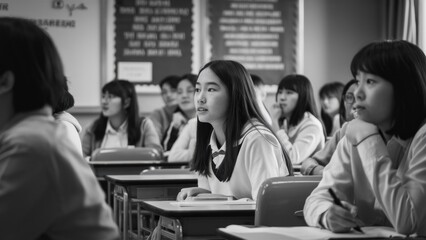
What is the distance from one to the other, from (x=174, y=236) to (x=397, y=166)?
950 millimetres

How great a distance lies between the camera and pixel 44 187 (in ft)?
4.67

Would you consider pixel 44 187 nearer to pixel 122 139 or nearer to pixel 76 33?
pixel 122 139

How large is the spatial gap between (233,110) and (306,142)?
2.78 meters

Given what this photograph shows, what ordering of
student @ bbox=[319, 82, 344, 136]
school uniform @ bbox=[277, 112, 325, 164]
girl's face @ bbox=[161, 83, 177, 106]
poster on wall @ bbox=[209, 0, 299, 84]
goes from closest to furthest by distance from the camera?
1. school uniform @ bbox=[277, 112, 325, 164]
2. girl's face @ bbox=[161, 83, 177, 106]
3. student @ bbox=[319, 82, 344, 136]
4. poster on wall @ bbox=[209, 0, 299, 84]

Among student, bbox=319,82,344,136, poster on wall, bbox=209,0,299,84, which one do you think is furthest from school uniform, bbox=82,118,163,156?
student, bbox=319,82,344,136

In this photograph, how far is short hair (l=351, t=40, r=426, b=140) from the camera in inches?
93.4

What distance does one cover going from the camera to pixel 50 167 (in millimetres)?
1427

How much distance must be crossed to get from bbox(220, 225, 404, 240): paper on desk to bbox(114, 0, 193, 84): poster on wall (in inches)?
250

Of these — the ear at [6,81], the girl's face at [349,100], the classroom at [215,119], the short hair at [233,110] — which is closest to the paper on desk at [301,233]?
the classroom at [215,119]

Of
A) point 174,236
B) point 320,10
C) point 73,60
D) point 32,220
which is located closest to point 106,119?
point 73,60

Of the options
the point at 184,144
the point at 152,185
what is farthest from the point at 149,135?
the point at 152,185

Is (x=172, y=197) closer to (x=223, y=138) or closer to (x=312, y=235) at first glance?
(x=223, y=138)

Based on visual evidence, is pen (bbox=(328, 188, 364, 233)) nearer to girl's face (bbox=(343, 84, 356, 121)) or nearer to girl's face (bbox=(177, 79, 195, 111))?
girl's face (bbox=(343, 84, 356, 121))

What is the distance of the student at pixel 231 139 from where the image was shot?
3551 millimetres
